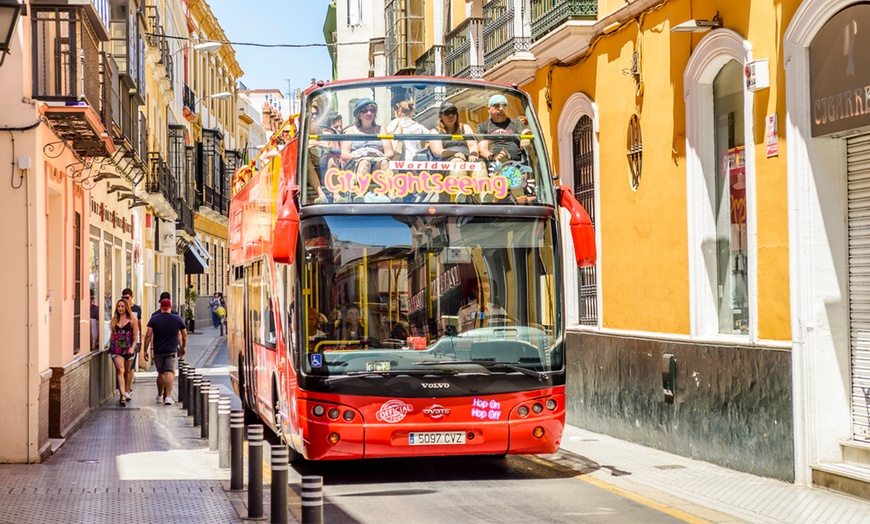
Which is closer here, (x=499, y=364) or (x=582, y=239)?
(x=582, y=239)

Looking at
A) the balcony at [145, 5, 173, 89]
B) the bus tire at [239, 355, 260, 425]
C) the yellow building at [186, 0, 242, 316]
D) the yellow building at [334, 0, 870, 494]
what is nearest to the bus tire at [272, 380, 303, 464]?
the bus tire at [239, 355, 260, 425]

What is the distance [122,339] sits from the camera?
827 inches

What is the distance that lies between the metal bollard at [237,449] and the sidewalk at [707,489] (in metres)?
3.18

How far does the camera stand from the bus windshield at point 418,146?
11.9 m

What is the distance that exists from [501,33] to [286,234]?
30.7 feet

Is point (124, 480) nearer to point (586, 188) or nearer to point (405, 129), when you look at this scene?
point (405, 129)

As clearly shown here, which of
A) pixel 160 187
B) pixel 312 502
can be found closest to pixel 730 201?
pixel 312 502

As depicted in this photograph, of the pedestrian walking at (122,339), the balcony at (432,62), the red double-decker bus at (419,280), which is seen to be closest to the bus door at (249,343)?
the red double-decker bus at (419,280)

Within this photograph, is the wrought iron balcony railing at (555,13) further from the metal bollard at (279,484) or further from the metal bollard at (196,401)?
the metal bollard at (279,484)

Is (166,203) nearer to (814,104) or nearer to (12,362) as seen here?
(12,362)

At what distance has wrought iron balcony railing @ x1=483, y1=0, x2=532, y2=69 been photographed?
61.7 ft

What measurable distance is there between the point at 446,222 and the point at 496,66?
7.94 meters

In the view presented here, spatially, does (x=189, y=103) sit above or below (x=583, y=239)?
above

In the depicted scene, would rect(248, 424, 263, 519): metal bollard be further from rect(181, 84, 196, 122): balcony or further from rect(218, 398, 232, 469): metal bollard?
rect(181, 84, 196, 122): balcony
